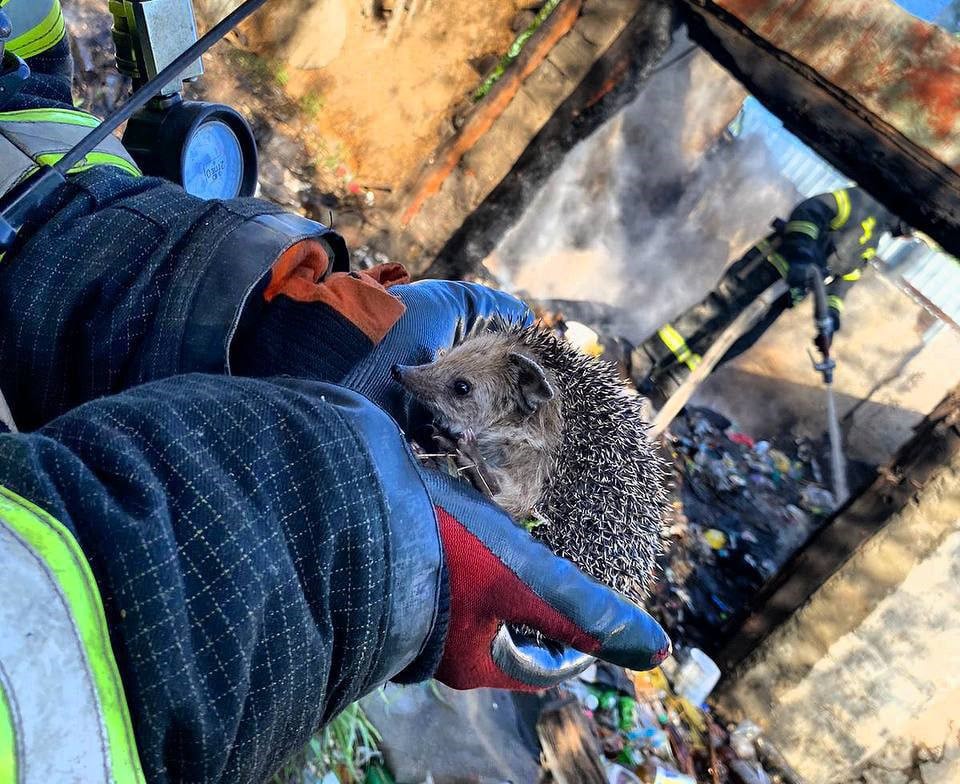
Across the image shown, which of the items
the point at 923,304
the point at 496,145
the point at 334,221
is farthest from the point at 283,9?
the point at 923,304

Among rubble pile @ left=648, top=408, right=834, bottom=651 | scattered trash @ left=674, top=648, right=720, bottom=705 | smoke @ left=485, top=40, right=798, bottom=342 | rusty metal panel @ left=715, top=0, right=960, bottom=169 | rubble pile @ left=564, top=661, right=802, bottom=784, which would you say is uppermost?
rusty metal panel @ left=715, top=0, right=960, bottom=169

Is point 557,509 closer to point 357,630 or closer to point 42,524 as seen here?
point 357,630

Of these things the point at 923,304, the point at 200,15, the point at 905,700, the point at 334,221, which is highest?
the point at 923,304

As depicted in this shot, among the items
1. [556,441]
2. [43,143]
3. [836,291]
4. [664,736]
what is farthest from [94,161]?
[836,291]

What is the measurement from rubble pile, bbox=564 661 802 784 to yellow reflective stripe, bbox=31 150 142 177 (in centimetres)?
372

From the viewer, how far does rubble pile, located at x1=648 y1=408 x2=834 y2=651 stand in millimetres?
5492

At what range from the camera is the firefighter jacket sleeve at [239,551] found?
763 millimetres

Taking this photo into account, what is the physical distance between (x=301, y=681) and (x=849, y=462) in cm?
916

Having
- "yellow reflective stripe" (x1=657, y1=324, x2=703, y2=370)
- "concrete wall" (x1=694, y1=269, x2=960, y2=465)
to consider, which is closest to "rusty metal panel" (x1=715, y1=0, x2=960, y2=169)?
"yellow reflective stripe" (x1=657, y1=324, x2=703, y2=370)

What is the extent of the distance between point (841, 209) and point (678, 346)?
85.7 inches

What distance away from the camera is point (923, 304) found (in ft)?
27.5

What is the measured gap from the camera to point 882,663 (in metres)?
4.22

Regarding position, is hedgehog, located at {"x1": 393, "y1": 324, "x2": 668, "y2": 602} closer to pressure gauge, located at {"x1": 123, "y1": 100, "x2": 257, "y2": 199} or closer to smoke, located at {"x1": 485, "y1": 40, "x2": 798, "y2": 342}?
pressure gauge, located at {"x1": 123, "y1": 100, "x2": 257, "y2": 199}

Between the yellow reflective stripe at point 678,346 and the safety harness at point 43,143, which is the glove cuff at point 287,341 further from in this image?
the yellow reflective stripe at point 678,346
